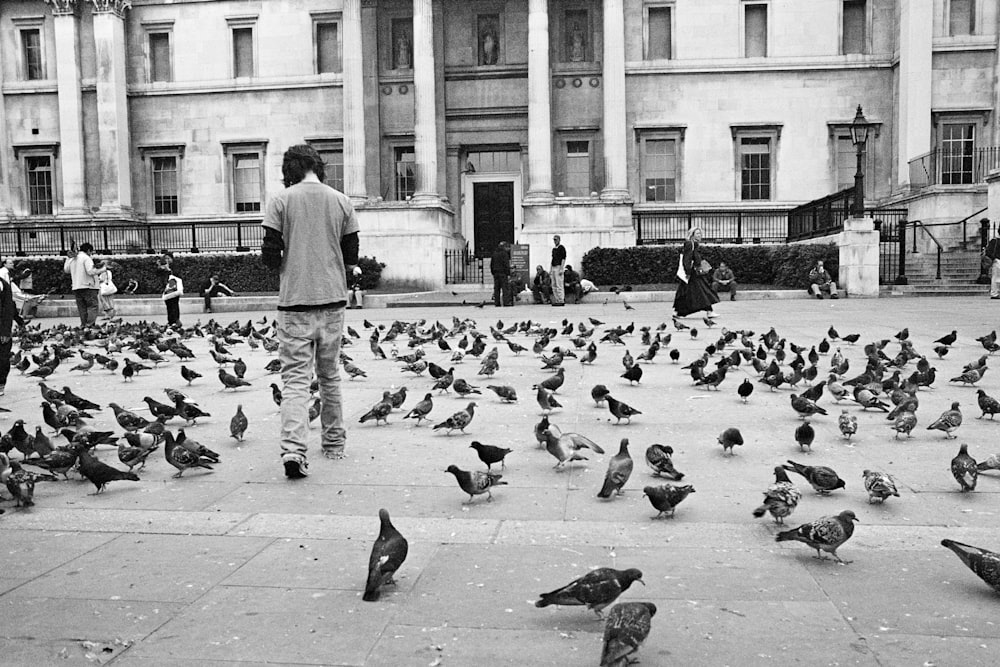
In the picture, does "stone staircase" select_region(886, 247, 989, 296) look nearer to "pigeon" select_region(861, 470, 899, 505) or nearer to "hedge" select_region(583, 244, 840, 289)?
"hedge" select_region(583, 244, 840, 289)

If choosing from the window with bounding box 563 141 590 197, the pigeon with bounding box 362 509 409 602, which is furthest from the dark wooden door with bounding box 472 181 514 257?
the pigeon with bounding box 362 509 409 602

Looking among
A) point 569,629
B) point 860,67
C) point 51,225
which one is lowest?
point 569,629

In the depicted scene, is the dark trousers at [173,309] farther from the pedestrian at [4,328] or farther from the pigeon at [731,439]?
the pigeon at [731,439]

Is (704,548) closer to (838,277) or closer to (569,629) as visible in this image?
(569,629)

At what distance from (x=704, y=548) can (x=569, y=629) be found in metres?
1.22

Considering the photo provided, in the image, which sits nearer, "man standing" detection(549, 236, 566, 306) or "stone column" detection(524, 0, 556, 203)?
"man standing" detection(549, 236, 566, 306)

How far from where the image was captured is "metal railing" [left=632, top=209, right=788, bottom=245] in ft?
111

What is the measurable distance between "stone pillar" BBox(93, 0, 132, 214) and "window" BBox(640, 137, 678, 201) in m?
22.0

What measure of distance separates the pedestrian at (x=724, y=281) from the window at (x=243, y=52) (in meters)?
23.1

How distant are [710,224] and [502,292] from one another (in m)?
13.2

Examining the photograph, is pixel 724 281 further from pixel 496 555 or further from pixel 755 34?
pixel 496 555

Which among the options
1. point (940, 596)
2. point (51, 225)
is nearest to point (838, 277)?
point (940, 596)

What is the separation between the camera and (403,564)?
4242mm

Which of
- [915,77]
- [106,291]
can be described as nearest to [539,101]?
[915,77]
